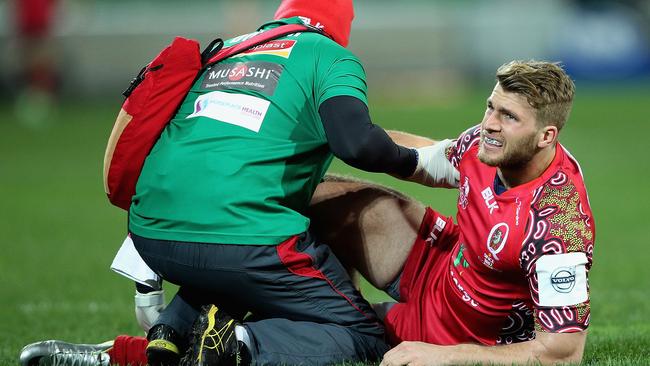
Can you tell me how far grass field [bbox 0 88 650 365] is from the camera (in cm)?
604

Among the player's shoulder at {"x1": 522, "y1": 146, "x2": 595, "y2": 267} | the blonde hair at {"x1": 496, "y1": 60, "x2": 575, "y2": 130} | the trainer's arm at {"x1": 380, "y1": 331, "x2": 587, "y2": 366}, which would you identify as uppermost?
the blonde hair at {"x1": 496, "y1": 60, "x2": 575, "y2": 130}

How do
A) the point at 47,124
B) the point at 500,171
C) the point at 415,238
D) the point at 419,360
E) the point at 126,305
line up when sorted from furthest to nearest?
the point at 47,124, the point at 126,305, the point at 415,238, the point at 500,171, the point at 419,360

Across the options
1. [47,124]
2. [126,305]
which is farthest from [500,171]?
[47,124]

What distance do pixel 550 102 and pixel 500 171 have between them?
430 mm

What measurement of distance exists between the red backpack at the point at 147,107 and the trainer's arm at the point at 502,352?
144 cm

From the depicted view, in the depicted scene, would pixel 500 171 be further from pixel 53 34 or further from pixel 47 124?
pixel 53 34

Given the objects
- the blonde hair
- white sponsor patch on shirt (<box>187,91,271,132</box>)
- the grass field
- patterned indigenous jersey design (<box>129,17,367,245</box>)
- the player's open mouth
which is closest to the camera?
the blonde hair

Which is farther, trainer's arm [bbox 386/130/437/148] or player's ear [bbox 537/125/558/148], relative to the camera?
trainer's arm [bbox 386/130/437/148]

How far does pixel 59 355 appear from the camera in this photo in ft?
15.6

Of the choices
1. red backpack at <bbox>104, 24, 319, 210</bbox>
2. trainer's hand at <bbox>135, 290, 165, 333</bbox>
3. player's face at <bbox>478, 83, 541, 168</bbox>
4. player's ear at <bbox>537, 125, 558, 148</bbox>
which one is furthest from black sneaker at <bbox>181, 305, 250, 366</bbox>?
player's ear at <bbox>537, 125, 558, 148</bbox>

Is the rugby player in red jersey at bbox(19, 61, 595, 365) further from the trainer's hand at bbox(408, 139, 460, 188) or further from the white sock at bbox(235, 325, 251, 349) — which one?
the white sock at bbox(235, 325, 251, 349)

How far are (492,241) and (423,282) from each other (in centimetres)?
70

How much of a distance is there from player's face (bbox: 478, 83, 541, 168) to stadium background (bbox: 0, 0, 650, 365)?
97cm

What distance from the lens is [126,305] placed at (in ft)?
22.3
